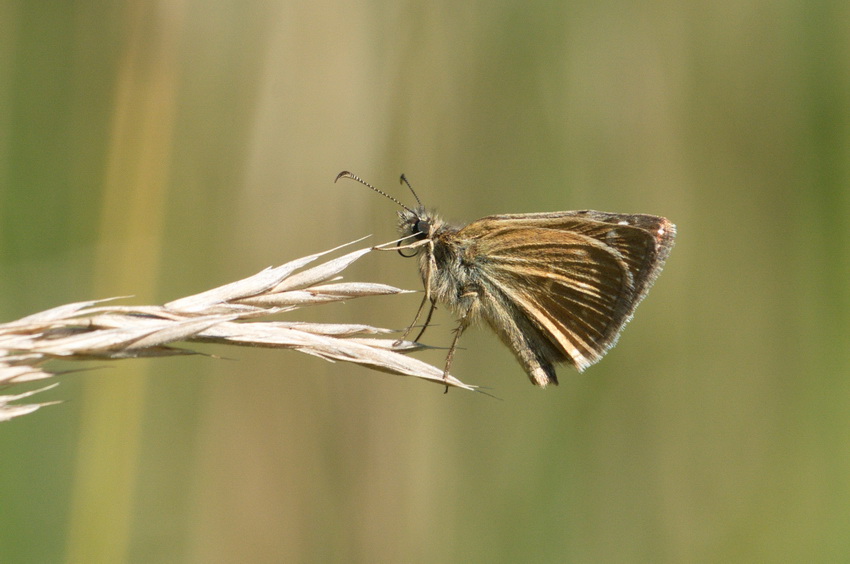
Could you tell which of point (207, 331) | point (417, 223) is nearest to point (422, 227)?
point (417, 223)

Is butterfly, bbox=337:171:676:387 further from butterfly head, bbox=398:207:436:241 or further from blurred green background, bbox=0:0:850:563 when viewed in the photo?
blurred green background, bbox=0:0:850:563

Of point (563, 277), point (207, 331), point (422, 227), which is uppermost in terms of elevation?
point (422, 227)

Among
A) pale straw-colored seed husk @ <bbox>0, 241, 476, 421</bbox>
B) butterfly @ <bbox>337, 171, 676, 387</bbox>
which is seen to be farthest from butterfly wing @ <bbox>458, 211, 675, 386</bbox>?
pale straw-colored seed husk @ <bbox>0, 241, 476, 421</bbox>

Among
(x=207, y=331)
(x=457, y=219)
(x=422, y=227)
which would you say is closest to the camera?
(x=207, y=331)

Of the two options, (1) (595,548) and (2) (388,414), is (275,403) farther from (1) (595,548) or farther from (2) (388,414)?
(1) (595,548)

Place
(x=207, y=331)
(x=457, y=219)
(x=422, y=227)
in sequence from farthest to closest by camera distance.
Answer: (x=457, y=219) → (x=422, y=227) → (x=207, y=331)

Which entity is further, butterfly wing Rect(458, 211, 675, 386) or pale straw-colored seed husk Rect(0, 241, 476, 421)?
butterfly wing Rect(458, 211, 675, 386)

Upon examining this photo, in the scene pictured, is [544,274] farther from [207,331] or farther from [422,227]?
[207,331]
